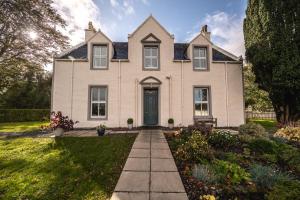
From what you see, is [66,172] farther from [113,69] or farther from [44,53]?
[44,53]

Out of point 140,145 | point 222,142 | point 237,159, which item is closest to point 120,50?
point 140,145

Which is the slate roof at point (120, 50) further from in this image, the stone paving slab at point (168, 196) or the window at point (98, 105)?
the stone paving slab at point (168, 196)

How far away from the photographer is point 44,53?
69.8 ft

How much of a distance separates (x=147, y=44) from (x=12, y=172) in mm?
12334

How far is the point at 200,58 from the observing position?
52.9ft

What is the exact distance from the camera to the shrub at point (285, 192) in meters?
3.83

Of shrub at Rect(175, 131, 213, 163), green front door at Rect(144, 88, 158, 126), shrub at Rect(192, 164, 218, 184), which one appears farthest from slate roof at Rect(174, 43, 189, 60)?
shrub at Rect(192, 164, 218, 184)

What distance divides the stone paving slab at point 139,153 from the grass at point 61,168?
25cm

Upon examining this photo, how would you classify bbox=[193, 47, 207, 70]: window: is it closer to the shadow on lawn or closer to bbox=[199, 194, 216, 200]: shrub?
the shadow on lawn

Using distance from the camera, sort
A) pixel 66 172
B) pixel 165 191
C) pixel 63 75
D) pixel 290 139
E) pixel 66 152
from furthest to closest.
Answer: pixel 63 75, pixel 290 139, pixel 66 152, pixel 66 172, pixel 165 191

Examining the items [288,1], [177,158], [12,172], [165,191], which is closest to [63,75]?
[12,172]

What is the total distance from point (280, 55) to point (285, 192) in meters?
12.8

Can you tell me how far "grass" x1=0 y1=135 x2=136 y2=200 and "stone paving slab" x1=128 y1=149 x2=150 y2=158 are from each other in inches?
10.0

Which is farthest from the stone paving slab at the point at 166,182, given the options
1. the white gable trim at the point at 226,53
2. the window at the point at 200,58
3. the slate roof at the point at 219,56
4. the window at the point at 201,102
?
the white gable trim at the point at 226,53
